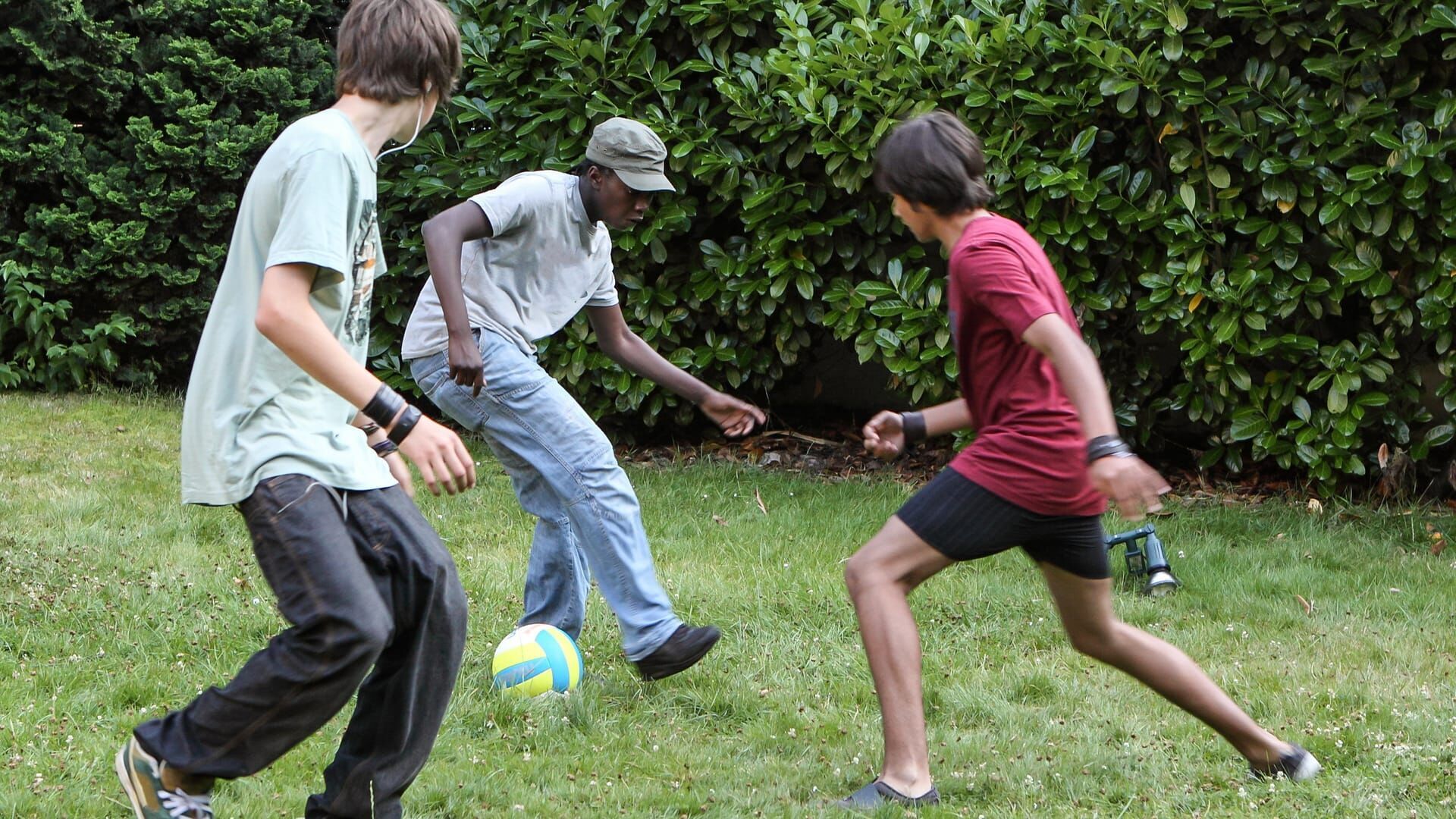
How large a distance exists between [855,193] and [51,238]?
5.17 meters

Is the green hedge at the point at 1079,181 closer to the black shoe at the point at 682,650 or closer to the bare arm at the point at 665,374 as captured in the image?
the bare arm at the point at 665,374

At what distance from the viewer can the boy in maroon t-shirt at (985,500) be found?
3520 millimetres

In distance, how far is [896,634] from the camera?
3641mm

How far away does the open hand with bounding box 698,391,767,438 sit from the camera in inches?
190

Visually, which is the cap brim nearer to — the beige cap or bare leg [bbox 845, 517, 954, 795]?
the beige cap

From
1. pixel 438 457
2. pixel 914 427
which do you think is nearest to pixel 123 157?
pixel 914 427

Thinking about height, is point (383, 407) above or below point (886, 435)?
above

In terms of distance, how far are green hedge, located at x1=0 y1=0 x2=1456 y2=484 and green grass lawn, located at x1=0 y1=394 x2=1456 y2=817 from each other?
2.52 ft

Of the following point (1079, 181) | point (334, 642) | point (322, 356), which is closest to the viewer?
point (322, 356)

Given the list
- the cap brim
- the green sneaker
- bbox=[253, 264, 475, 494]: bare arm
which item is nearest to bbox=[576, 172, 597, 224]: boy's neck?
the cap brim

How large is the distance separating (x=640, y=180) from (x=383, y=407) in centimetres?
207

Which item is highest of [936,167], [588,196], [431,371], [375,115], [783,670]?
[375,115]

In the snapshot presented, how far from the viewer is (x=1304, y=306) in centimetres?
683

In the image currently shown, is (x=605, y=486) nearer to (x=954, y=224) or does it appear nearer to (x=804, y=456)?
(x=954, y=224)
